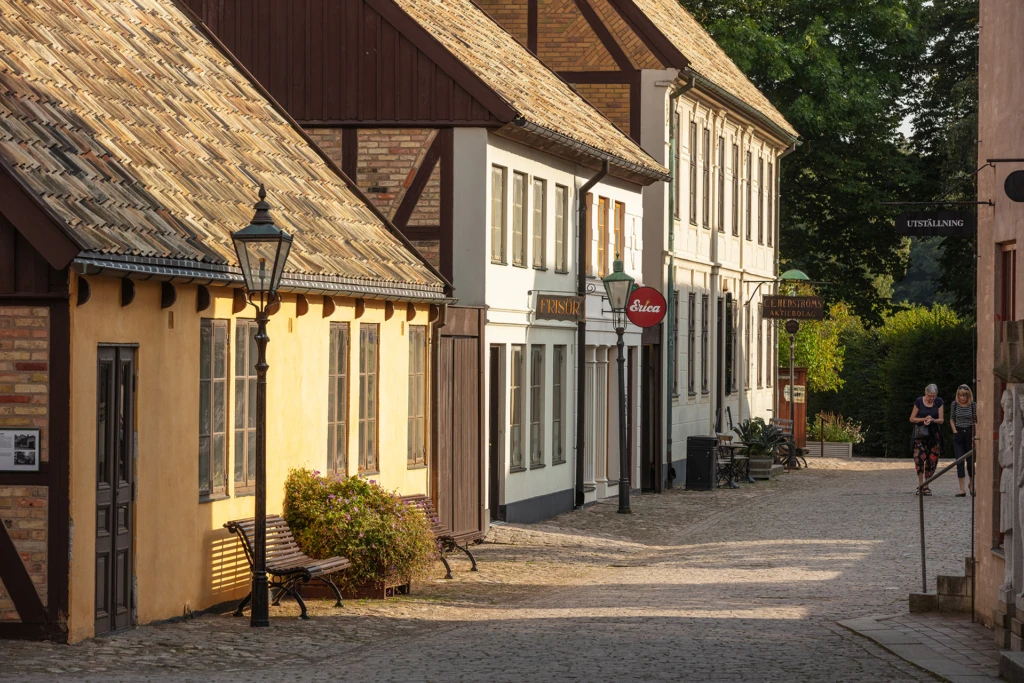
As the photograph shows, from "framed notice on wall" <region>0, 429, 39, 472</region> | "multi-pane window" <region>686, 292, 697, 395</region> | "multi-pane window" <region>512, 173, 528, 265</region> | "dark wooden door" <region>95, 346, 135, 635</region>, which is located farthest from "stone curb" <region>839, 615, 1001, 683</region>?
"multi-pane window" <region>686, 292, 697, 395</region>

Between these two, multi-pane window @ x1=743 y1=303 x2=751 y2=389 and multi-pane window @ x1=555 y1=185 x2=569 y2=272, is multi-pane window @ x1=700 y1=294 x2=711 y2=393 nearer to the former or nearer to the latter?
multi-pane window @ x1=743 y1=303 x2=751 y2=389

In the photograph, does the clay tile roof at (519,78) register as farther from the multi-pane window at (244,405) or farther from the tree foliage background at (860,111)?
the tree foliage background at (860,111)

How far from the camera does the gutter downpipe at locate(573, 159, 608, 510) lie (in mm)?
27250

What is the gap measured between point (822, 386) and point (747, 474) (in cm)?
1911

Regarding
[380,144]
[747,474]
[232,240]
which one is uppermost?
[380,144]

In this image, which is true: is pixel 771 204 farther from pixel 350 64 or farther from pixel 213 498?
pixel 213 498

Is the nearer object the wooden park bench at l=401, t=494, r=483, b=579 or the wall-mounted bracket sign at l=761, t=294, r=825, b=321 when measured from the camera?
the wooden park bench at l=401, t=494, r=483, b=579

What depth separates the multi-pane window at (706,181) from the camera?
36.1 meters

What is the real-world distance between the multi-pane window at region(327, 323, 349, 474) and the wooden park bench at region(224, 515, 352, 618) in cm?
174

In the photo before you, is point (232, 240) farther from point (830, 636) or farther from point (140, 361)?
point (830, 636)

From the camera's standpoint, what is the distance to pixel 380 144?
22781mm

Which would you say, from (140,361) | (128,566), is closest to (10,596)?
(128,566)

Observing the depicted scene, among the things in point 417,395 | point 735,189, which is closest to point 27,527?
point 417,395

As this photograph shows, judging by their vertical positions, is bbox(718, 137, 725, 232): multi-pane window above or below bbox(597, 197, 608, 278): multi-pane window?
above
